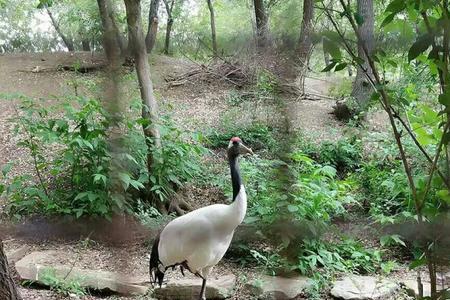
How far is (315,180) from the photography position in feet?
7.13

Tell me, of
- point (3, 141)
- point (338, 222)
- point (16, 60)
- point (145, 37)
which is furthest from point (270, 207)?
point (16, 60)

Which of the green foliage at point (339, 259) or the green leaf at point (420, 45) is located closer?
the green leaf at point (420, 45)

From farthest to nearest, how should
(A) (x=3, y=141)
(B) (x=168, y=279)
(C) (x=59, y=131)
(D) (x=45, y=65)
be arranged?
(D) (x=45, y=65) < (A) (x=3, y=141) < (C) (x=59, y=131) < (B) (x=168, y=279)

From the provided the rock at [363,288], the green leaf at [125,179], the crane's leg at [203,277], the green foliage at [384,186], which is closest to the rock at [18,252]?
the green leaf at [125,179]

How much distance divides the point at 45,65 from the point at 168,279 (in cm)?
280

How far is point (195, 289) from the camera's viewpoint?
7.49ft

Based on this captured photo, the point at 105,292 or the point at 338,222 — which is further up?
the point at 338,222

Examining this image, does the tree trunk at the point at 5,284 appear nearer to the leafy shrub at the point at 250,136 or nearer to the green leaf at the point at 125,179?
the leafy shrub at the point at 250,136

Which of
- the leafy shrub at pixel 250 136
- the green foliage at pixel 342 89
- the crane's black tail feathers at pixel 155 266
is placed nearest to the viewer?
the leafy shrub at pixel 250 136

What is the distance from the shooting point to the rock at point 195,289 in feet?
7.33

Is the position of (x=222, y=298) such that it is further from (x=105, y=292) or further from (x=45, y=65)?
(x=45, y=65)

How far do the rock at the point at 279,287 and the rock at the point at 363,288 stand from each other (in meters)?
0.15

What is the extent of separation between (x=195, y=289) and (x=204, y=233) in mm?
470

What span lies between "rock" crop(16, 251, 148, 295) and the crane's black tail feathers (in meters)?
0.09
